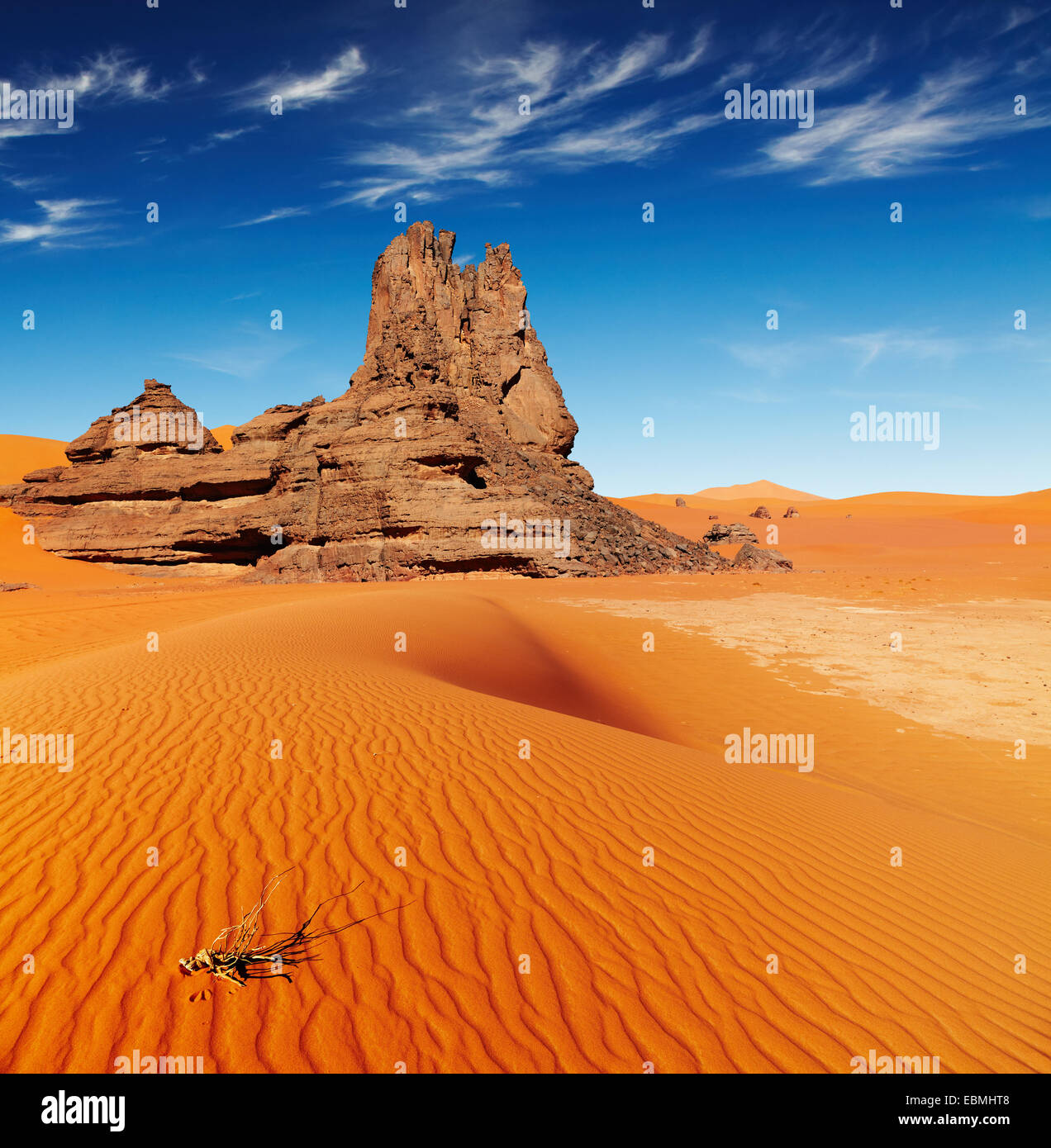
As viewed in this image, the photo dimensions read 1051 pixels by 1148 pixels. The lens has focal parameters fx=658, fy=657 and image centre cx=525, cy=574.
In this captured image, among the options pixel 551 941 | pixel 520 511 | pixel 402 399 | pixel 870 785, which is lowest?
pixel 870 785

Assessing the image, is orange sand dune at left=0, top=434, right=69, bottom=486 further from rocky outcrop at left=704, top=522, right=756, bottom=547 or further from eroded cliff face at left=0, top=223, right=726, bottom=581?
rocky outcrop at left=704, top=522, right=756, bottom=547

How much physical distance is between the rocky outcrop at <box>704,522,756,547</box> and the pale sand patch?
27.7 metres

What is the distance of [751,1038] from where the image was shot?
10.1 ft

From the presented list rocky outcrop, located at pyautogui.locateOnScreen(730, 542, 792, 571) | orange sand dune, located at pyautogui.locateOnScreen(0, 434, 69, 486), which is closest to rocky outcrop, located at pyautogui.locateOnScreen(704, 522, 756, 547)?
rocky outcrop, located at pyautogui.locateOnScreen(730, 542, 792, 571)

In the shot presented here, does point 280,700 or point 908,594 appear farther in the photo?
point 908,594

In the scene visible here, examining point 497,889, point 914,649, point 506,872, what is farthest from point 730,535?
point 497,889

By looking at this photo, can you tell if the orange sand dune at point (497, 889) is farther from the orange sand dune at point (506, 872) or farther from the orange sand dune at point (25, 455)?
the orange sand dune at point (25, 455)

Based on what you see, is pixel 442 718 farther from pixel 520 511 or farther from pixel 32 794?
pixel 520 511

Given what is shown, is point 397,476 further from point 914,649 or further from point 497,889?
point 497,889

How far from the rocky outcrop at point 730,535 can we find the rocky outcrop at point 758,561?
425 inches

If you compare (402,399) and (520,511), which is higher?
(402,399)

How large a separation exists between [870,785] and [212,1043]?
8.16 meters

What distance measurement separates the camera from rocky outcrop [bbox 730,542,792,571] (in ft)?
131

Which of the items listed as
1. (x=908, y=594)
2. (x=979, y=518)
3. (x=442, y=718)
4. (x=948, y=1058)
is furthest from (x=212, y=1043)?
(x=979, y=518)
